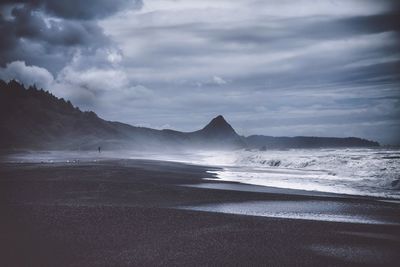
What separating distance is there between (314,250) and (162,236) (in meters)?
3.40

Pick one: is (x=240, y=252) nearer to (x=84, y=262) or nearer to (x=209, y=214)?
(x=84, y=262)

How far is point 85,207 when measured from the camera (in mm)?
13023

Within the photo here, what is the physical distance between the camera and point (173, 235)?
9406mm

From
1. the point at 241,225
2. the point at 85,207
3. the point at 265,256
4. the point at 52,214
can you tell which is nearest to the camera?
the point at 265,256

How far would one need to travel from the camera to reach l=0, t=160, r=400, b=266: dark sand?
751 centimetres

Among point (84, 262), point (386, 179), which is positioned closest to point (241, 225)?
point (84, 262)

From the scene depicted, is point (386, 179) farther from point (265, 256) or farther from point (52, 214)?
point (52, 214)

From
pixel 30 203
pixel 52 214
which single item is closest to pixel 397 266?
pixel 52 214

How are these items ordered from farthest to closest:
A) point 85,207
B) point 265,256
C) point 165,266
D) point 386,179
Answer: point 386,179, point 85,207, point 265,256, point 165,266

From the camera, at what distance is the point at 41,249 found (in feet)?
25.9

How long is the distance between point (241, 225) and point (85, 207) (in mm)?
Result: 5400

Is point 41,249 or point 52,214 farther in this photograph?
point 52,214

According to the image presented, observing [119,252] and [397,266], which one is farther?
[119,252]

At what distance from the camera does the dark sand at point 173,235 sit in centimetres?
751
